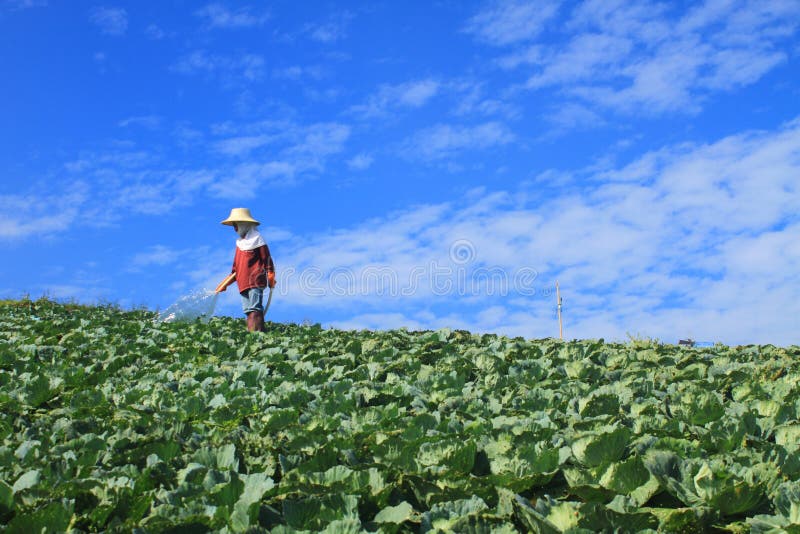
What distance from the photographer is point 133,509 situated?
321 cm

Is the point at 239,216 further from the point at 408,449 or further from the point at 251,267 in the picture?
the point at 408,449


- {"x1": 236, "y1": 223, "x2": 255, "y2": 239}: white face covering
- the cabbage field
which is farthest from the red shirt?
the cabbage field

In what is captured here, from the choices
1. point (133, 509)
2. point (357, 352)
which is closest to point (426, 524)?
point (133, 509)

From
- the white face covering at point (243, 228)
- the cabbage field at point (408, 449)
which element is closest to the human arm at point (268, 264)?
the white face covering at point (243, 228)

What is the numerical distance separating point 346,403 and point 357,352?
132 inches

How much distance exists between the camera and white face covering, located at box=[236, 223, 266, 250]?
13.9m

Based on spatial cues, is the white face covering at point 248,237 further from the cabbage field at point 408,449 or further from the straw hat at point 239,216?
the cabbage field at point 408,449

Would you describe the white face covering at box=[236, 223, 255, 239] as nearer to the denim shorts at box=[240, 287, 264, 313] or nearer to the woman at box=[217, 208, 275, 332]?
the woman at box=[217, 208, 275, 332]

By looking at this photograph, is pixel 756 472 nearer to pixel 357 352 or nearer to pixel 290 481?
pixel 290 481

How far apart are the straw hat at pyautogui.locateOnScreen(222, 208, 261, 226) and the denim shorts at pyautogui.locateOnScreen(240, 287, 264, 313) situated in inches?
58.2

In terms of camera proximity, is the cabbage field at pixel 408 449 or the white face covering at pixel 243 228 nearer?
the cabbage field at pixel 408 449

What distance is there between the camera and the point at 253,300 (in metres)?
13.6

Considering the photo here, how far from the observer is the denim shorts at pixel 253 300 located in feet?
44.5

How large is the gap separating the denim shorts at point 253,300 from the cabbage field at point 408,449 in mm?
5678
